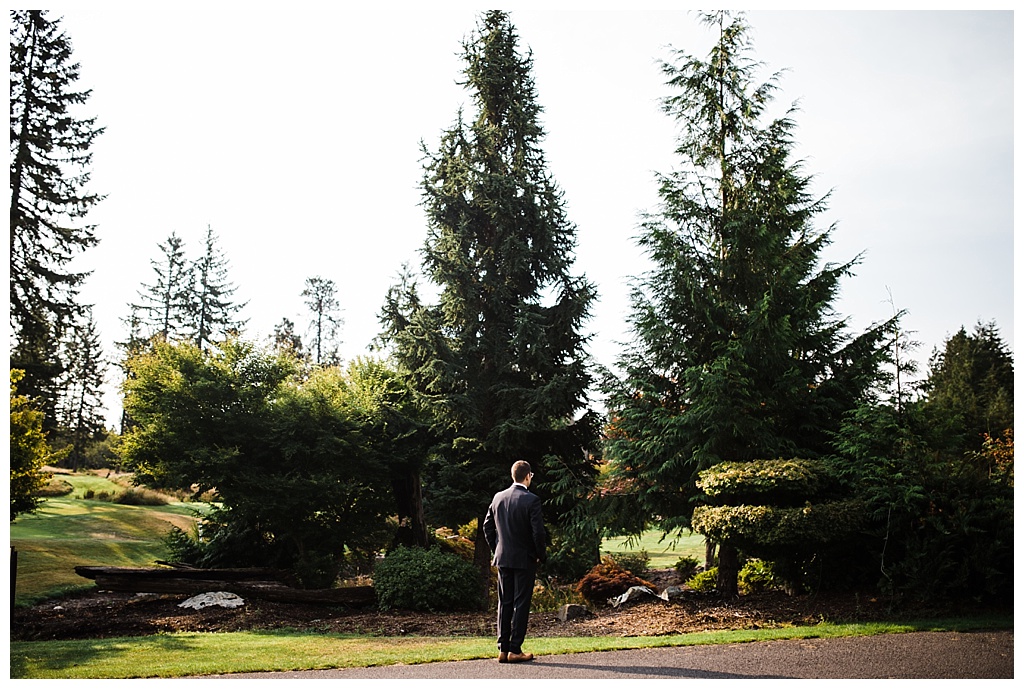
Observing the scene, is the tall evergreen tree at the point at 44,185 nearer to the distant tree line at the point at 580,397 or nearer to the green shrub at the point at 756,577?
the distant tree line at the point at 580,397

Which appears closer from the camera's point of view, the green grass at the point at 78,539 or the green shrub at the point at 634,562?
the green grass at the point at 78,539

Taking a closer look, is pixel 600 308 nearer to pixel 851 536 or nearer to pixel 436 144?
pixel 436 144

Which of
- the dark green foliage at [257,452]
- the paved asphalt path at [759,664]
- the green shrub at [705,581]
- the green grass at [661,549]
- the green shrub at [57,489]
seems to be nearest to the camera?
the paved asphalt path at [759,664]

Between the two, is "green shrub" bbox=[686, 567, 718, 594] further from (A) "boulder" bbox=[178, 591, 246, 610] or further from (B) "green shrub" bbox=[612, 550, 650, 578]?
(A) "boulder" bbox=[178, 591, 246, 610]

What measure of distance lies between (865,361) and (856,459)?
7.81 ft

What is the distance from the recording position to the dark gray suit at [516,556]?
6898mm

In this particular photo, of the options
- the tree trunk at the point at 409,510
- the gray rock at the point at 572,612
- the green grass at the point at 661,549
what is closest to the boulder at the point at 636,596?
the gray rock at the point at 572,612

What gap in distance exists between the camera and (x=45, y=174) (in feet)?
61.9

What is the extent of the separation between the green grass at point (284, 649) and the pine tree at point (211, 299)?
30.5 meters

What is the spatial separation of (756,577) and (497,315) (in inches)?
268

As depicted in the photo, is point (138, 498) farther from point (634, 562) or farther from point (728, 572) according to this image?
point (728, 572)

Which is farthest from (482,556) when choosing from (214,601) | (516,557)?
(516,557)

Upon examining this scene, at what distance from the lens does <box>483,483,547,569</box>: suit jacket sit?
6.91 m

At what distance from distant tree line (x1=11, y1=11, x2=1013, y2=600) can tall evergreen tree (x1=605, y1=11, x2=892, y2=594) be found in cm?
4
